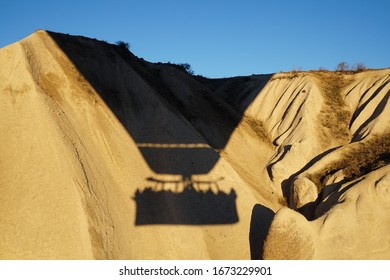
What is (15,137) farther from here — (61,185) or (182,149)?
(182,149)

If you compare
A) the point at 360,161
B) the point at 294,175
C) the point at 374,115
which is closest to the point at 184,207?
the point at 294,175

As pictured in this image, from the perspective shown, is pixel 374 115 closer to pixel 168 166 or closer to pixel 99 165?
pixel 168 166

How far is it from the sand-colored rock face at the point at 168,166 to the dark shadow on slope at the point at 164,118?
6cm

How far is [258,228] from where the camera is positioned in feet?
49.8

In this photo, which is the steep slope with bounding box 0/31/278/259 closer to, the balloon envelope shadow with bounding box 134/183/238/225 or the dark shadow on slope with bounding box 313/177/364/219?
the balloon envelope shadow with bounding box 134/183/238/225

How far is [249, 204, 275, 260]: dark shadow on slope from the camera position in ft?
46.3

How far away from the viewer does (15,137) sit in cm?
1423

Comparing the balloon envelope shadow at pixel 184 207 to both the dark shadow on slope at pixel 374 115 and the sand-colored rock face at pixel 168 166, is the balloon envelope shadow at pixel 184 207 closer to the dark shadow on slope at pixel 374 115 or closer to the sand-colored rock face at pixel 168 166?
the sand-colored rock face at pixel 168 166

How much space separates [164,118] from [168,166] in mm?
2705

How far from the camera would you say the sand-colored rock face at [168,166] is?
12.6m

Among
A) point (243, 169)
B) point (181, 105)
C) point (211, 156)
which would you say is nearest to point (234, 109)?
point (181, 105)

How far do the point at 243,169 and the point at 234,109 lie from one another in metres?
6.58

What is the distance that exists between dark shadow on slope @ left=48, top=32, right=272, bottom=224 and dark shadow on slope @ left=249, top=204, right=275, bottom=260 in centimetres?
73

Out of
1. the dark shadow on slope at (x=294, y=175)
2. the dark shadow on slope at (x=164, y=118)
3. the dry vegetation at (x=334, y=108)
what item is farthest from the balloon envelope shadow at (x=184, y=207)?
the dry vegetation at (x=334, y=108)
